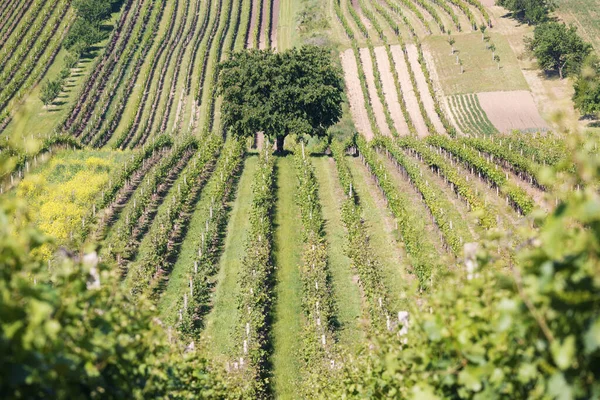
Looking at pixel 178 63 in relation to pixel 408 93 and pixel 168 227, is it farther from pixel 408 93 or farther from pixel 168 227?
pixel 168 227

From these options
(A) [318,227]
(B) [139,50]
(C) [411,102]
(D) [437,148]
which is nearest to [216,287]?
(A) [318,227]

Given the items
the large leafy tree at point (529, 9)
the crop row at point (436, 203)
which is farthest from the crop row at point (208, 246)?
the large leafy tree at point (529, 9)

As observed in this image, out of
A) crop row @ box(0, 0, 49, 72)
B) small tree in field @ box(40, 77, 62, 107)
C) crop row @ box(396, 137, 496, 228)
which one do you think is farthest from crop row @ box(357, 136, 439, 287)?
crop row @ box(0, 0, 49, 72)

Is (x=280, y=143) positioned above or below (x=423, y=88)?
below

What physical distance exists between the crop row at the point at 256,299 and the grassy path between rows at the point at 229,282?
46 centimetres

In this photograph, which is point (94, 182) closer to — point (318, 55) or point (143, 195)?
point (143, 195)

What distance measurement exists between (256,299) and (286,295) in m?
2.83

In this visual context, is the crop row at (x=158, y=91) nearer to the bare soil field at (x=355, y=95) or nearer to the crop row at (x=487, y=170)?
the bare soil field at (x=355, y=95)

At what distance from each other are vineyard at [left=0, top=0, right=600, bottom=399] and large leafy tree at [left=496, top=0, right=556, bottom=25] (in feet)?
13.0

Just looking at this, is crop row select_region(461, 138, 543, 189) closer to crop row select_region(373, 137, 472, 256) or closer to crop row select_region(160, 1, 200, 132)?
crop row select_region(373, 137, 472, 256)

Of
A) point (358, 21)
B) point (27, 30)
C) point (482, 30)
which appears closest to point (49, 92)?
point (27, 30)

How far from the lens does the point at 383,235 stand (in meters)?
36.3

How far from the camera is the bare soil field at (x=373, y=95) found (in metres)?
66.2

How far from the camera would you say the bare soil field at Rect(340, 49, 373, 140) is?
6600 cm
